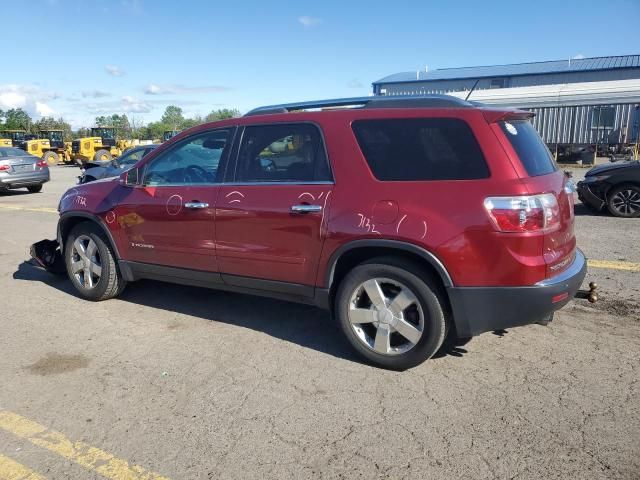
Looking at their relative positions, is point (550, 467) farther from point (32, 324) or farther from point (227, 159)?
point (32, 324)

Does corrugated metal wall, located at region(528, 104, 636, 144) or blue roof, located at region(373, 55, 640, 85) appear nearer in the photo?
corrugated metal wall, located at region(528, 104, 636, 144)

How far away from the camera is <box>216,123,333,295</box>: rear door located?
12.5 ft

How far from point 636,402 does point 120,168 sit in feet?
35.6

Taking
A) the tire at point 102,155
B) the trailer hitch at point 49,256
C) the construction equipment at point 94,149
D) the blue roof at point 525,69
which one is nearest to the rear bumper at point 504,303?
the trailer hitch at point 49,256

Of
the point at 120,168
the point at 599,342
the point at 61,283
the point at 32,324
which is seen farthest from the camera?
the point at 120,168

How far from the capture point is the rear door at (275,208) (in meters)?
3.80

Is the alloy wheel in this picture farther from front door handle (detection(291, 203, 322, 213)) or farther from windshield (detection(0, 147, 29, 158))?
windshield (detection(0, 147, 29, 158))

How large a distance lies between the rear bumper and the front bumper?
709 centimetres

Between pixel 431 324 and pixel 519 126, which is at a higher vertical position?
pixel 519 126

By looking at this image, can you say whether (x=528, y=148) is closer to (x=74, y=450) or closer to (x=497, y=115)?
(x=497, y=115)

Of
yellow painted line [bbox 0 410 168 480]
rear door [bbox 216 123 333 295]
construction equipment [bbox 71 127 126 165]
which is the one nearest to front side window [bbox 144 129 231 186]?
rear door [bbox 216 123 333 295]

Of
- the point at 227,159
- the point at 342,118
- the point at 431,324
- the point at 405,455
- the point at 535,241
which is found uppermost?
the point at 342,118

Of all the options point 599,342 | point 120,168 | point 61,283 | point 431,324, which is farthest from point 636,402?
point 120,168

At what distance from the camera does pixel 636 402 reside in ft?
10.5
